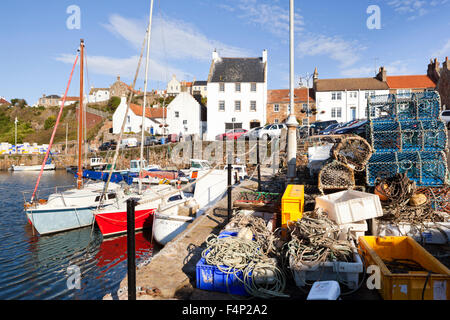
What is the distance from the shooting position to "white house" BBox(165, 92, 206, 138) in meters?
41.8

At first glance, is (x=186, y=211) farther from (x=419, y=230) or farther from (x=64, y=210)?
(x=419, y=230)

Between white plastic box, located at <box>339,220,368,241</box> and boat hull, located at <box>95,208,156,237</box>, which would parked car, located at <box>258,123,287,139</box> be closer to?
boat hull, located at <box>95,208,156,237</box>

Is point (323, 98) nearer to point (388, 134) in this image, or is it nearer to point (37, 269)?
point (388, 134)

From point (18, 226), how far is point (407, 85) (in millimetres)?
45733

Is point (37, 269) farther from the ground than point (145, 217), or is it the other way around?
point (145, 217)

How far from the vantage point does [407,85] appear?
132 feet

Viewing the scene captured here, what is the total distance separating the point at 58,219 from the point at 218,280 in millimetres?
11109

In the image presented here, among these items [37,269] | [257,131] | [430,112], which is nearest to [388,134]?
[430,112]

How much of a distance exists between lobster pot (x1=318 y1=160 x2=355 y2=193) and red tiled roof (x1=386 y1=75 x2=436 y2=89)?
39.2m

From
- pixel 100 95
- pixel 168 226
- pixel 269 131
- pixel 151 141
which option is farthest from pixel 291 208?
pixel 100 95

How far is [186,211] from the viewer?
10609 millimetres

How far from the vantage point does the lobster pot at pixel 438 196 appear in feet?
20.1
